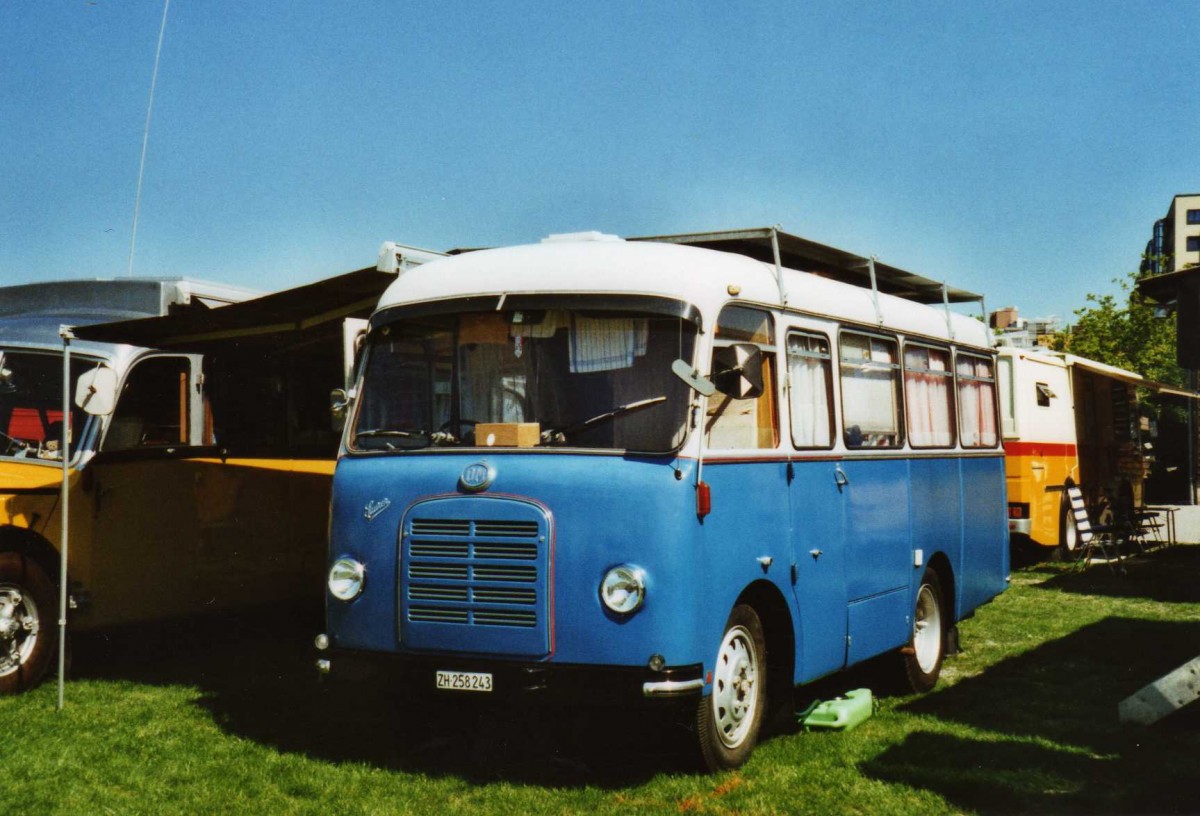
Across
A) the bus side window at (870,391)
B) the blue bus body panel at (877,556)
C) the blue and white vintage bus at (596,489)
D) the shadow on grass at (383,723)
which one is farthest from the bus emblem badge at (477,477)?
the bus side window at (870,391)

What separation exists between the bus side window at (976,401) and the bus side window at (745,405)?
12.7ft

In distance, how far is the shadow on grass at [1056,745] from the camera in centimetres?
664

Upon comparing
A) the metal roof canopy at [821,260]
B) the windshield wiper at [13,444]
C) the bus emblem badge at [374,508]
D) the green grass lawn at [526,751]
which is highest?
the metal roof canopy at [821,260]

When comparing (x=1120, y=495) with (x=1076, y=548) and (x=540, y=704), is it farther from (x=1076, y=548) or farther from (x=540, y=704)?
(x=540, y=704)

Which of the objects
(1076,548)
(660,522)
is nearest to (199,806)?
(660,522)

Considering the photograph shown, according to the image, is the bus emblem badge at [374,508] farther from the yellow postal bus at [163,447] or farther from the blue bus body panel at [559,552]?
the yellow postal bus at [163,447]

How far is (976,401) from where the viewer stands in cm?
1149

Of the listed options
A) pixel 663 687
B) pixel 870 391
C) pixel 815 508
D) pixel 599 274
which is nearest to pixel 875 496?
pixel 870 391

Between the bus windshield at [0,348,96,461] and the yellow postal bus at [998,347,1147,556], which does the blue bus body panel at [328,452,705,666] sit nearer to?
the bus windshield at [0,348,96,461]

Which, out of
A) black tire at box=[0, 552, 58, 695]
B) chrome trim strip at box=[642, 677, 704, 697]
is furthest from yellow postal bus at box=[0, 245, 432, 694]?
chrome trim strip at box=[642, 677, 704, 697]

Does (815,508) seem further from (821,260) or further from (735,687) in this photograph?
(821,260)

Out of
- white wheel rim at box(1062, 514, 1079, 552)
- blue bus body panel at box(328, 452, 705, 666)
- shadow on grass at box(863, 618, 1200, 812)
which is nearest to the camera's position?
blue bus body panel at box(328, 452, 705, 666)

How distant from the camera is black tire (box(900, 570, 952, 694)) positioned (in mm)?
9562

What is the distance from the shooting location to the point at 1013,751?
760 centimetres
